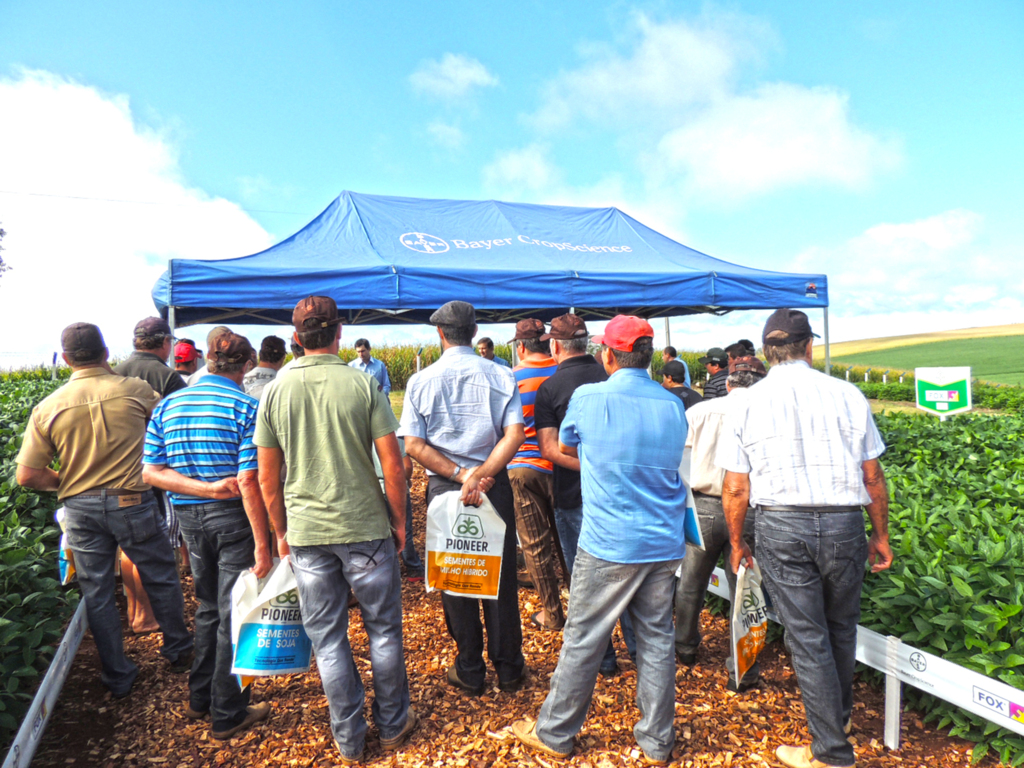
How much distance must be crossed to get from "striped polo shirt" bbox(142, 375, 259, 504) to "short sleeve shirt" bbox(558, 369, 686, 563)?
1538 millimetres

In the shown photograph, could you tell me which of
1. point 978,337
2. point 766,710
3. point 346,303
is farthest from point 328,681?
point 978,337

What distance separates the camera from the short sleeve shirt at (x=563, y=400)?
11.0 feet

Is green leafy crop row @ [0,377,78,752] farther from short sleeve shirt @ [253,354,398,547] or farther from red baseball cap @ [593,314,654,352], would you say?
red baseball cap @ [593,314,654,352]

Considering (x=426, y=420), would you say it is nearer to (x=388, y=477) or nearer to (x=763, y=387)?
(x=388, y=477)

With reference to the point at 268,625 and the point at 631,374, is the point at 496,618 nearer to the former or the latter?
the point at 268,625

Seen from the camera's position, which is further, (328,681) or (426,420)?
(426,420)

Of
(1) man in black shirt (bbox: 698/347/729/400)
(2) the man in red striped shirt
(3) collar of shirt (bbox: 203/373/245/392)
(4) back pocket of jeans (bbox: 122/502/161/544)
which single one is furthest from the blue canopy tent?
(3) collar of shirt (bbox: 203/373/245/392)

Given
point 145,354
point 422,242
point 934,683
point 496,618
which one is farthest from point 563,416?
point 422,242

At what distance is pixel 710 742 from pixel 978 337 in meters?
77.0

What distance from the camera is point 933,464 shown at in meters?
5.14

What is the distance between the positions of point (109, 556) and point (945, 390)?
8.94 m

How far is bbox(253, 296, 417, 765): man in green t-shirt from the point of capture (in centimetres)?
247

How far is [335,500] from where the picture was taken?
2475mm

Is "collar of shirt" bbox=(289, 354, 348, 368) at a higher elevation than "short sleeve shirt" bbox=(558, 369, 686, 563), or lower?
higher
